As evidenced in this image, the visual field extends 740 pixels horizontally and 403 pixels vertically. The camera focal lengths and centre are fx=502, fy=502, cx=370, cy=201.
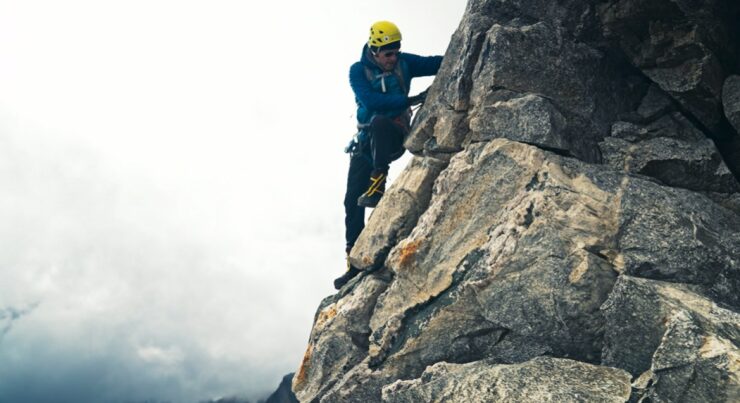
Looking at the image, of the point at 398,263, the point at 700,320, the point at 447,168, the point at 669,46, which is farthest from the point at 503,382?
the point at 669,46

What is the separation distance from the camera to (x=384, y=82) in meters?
17.3

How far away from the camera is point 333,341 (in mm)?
15148

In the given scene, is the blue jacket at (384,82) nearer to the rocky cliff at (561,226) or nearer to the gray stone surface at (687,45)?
the rocky cliff at (561,226)

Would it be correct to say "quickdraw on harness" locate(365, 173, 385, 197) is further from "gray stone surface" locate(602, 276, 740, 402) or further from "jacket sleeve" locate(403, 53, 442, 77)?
"gray stone surface" locate(602, 276, 740, 402)

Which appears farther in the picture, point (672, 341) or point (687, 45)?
point (687, 45)

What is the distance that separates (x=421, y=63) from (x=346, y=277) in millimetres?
8119

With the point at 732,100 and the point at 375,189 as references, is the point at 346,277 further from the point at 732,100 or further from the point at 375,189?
the point at 732,100

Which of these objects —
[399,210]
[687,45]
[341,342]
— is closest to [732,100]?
[687,45]

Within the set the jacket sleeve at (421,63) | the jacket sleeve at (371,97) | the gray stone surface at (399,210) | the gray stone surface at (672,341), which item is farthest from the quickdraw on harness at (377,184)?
the gray stone surface at (672,341)

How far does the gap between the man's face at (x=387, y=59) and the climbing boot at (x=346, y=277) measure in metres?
7.10

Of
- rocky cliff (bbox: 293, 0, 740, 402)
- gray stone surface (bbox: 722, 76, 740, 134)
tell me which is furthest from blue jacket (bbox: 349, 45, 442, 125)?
gray stone surface (bbox: 722, 76, 740, 134)

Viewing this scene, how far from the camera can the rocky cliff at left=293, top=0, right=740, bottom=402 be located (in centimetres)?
924

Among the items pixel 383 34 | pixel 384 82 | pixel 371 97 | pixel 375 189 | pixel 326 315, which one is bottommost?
pixel 326 315

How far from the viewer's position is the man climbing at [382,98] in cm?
1697
